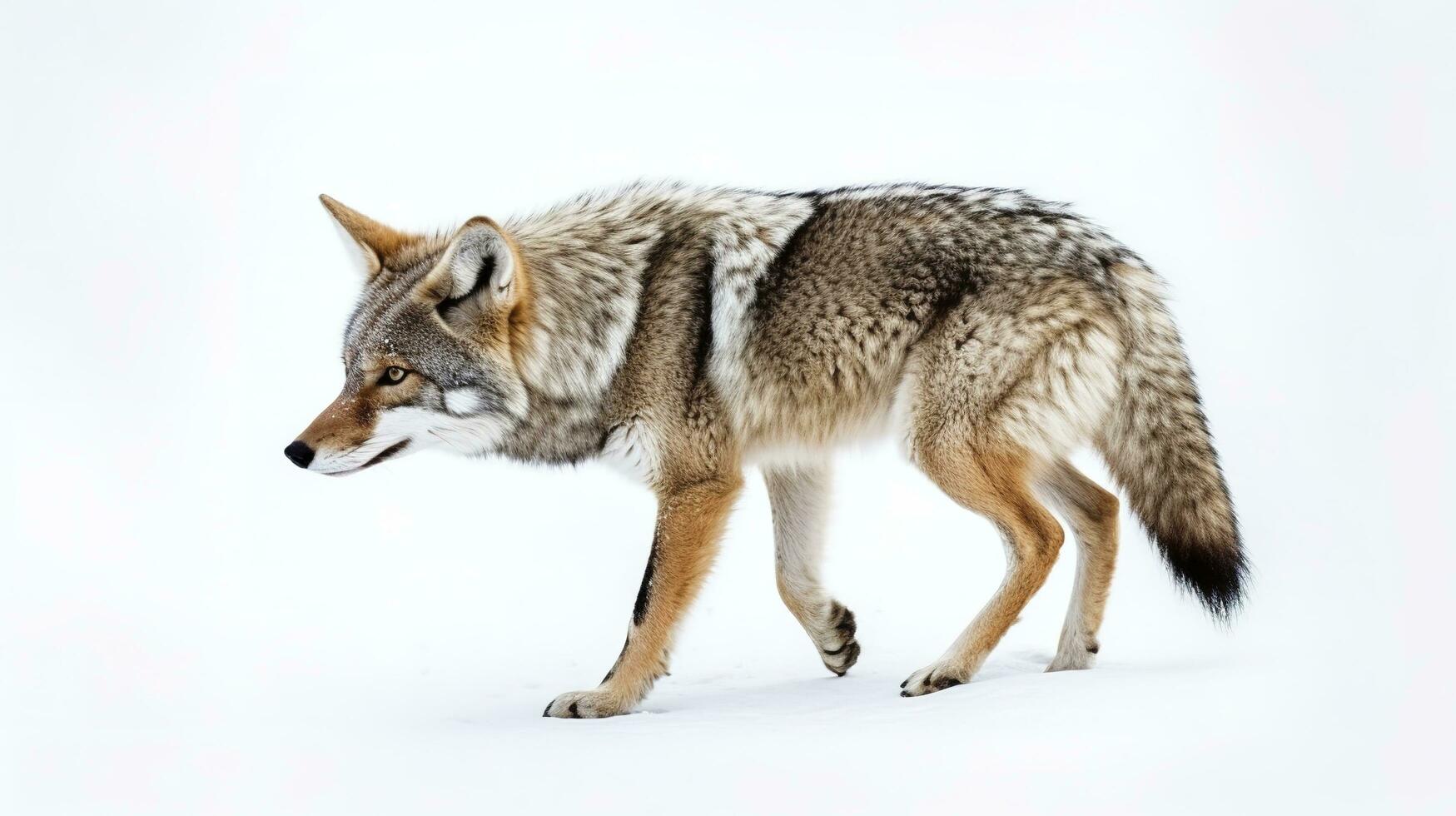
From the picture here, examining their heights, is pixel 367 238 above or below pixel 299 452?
above

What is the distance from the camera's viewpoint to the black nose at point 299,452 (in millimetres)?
4910

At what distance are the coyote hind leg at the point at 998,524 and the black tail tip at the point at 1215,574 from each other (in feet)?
1.55

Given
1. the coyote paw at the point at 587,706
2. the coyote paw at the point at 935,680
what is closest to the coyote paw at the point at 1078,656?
the coyote paw at the point at 935,680

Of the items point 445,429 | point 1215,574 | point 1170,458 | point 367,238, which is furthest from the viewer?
point 367,238

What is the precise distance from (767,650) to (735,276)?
2188mm

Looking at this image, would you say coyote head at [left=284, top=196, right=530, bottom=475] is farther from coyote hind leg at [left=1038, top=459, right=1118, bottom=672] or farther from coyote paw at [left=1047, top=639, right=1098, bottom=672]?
coyote paw at [left=1047, top=639, right=1098, bottom=672]

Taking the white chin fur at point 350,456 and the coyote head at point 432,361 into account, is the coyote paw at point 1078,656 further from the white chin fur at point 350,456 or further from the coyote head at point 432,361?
the white chin fur at point 350,456

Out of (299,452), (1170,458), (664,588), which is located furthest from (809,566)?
(299,452)

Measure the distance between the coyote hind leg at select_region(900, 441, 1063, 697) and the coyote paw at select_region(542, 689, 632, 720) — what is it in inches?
43.0

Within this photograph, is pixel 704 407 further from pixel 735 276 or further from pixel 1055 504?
pixel 1055 504

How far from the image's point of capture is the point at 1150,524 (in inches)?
198

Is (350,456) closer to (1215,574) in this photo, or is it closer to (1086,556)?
(1086,556)

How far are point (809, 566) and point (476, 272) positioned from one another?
1911mm

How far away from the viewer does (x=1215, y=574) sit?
4.83m
